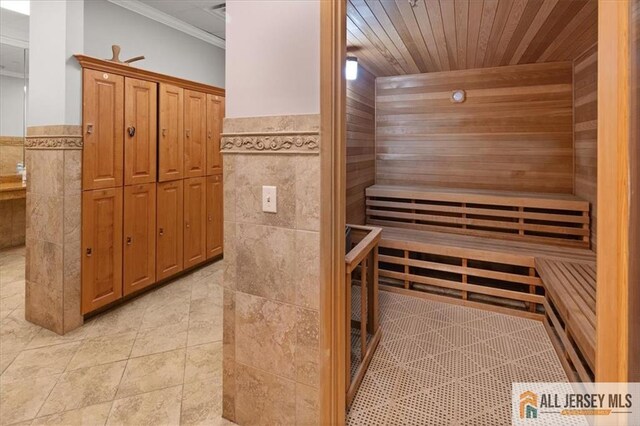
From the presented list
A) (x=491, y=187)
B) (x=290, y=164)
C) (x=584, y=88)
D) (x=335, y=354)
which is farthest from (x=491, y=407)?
(x=584, y=88)

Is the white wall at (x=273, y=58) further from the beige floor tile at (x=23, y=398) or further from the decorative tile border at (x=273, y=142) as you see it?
the beige floor tile at (x=23, y=398)

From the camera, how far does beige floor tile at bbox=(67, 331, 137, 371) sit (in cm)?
217

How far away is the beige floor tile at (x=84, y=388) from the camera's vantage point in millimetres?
1806

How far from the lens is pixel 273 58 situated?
4.83 feet

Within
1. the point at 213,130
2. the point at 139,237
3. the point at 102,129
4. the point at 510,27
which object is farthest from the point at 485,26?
the point at 139,237

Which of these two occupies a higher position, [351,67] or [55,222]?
[351,67]

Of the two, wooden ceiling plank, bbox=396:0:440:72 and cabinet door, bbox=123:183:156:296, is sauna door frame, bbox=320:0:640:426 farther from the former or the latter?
cabinet door, bbox=123:183:156:296

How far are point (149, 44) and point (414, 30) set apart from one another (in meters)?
2.54

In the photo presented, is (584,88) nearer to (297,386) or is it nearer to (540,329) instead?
(540,329)

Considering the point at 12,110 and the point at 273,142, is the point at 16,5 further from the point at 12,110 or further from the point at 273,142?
the point at 273,142

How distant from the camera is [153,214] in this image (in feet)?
10.4

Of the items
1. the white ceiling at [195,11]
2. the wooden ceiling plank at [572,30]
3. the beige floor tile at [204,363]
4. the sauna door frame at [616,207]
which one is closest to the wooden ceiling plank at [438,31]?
the wooden ceiling plank at [572,30]

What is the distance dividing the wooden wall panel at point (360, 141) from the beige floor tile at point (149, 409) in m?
2.23

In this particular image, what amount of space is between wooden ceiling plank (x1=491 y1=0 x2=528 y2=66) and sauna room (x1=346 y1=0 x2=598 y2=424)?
0.05ft
